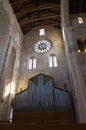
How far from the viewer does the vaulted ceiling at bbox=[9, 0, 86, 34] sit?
452 inches

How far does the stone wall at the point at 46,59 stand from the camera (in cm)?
1180

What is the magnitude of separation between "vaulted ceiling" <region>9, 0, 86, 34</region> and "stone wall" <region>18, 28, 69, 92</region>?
0.95 metres

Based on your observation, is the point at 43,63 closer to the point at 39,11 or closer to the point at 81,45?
the point at 81,45

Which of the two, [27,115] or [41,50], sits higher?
[41,50]

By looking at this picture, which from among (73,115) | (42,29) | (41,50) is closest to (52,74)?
(41,50)

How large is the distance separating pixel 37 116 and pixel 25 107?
114 cm

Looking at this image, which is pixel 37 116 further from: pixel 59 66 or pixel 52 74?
pixel 59 66

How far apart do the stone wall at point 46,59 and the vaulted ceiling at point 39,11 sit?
947mm

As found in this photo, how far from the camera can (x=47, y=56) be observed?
13.5m

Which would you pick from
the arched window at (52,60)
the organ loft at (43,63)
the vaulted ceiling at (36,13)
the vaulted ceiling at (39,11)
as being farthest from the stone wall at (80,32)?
the arched window at (52,60)

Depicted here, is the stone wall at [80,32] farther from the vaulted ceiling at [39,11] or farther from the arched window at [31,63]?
the arched window at [31,63]

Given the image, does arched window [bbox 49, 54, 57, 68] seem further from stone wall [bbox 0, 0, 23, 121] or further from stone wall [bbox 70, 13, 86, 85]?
stone wall [bbox 70, 13, 86, 85]

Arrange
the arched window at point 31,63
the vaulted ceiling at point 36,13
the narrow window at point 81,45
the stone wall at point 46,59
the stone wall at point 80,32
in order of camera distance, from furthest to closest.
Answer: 1. the arched window at point 31,63
2. the vaulted ceiling at point 36,13
3. the stone wall at point 46,59
4. the narrow window at point 81,45
5. the stone wall at point 80,32

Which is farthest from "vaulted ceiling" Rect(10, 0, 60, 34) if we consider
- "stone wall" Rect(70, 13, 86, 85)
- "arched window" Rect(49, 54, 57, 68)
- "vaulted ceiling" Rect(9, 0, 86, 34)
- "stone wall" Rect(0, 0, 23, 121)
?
"arched window" Rect(49, 54, 57, 68)
